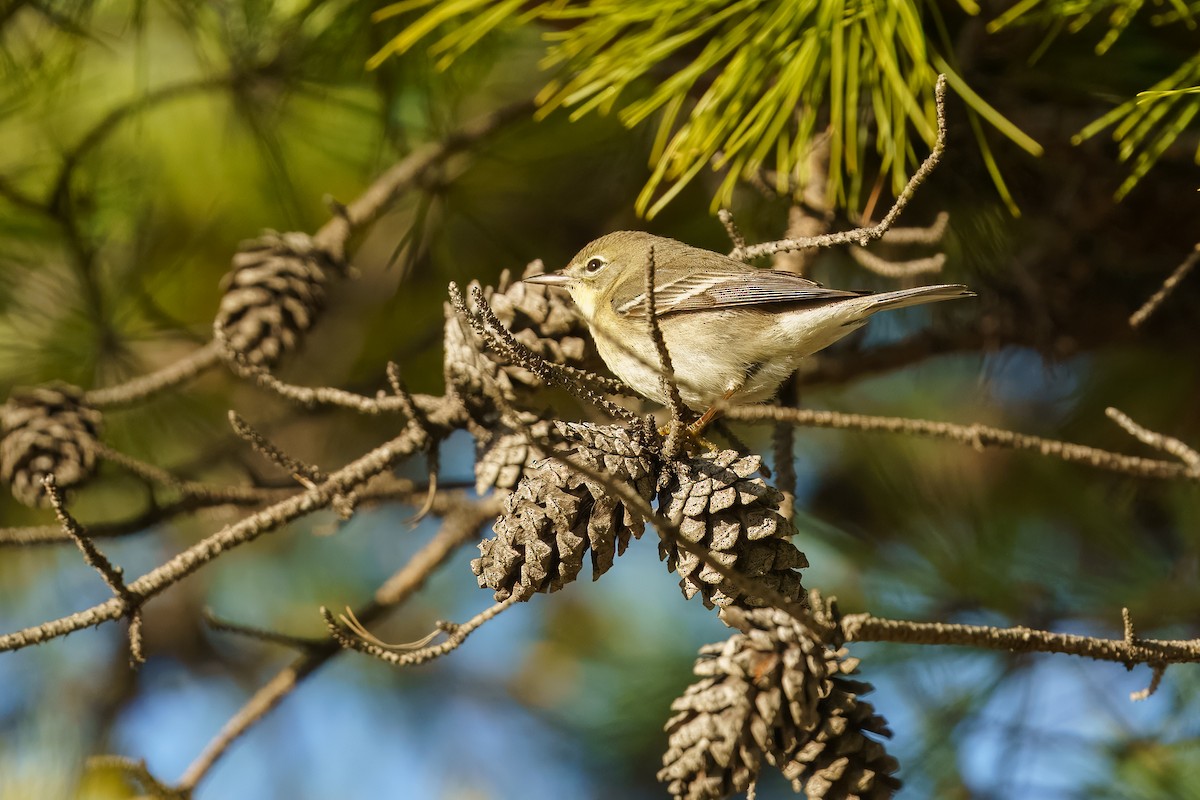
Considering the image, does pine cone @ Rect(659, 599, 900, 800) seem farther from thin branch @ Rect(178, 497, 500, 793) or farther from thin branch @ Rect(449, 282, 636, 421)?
thin branch @ Rect(178, 497, 500, 793)

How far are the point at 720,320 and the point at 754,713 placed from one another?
3.13 ft

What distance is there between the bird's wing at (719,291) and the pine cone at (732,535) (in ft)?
2.08

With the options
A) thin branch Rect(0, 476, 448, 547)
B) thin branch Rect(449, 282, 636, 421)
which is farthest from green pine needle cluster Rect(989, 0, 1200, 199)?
thin branch Rect(0, 476, 448, 547)

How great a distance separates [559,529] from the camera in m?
1.14

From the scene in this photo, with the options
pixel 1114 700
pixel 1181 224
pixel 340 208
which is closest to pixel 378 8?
pixel 340 208

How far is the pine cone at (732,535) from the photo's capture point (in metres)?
1.13

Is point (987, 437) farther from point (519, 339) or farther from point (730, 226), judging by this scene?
point (519, 339)

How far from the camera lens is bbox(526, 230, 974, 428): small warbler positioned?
1.73m

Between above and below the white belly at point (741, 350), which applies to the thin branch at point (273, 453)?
below

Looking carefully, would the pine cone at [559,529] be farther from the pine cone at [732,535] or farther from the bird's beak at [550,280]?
the bird's beak at [550,280]

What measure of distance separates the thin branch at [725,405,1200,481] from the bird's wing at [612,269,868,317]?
9.0 inches

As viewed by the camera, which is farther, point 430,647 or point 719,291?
point 719,291

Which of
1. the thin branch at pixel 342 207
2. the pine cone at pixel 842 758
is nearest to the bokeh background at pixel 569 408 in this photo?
the thin branch at pixel 342 207

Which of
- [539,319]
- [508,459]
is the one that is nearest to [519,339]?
[539,319]
